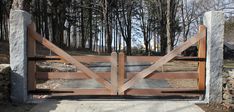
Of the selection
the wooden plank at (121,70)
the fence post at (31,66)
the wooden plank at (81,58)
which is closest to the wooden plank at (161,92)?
the wooden plank at (121,70)

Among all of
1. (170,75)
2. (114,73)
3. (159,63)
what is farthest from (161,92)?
(114,73)

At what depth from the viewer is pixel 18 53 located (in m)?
8.26

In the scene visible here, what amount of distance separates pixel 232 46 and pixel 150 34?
2379 centimetres

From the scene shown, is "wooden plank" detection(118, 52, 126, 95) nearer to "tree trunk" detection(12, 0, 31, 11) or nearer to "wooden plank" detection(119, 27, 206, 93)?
"wooden plank" detection(119, 27, 206, 93)

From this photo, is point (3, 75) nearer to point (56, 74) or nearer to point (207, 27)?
point (56, 74)

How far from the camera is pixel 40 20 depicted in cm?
5028

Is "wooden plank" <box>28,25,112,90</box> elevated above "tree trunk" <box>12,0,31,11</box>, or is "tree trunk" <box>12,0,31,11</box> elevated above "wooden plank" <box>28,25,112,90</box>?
"tree trunk" <box>12,0,31,11</box>

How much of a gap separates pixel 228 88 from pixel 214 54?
0.86 meters

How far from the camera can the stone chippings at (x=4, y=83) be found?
784 cm

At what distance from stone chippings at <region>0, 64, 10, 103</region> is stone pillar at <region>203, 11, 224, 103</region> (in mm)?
4661

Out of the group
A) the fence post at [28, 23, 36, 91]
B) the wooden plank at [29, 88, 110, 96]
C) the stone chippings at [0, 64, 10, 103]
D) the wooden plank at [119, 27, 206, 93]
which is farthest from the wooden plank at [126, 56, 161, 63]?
the stone chippings at [0, 64, 10, 103]

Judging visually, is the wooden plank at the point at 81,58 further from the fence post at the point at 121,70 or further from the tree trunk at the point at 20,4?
the tree trunk at the point at 20,4

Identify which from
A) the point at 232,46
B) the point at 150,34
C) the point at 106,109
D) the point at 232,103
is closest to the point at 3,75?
the point at 106,109

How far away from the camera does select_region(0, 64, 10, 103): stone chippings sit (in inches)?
309
